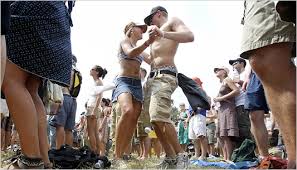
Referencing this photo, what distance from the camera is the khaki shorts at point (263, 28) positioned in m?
2.23

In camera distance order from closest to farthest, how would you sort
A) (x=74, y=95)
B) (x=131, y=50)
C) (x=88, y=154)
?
(x=88, y=154)
(x=131, y=50)
(x=74, y=95)

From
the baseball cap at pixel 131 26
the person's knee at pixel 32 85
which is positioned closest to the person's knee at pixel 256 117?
the baseball cap at pixel 131 26

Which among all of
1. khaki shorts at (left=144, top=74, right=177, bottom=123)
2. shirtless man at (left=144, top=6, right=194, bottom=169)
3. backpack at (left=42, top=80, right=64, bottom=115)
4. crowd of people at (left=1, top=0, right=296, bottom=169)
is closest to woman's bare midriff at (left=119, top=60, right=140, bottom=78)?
crowd of people at (left=1, top=0, right=296, bottom=169)

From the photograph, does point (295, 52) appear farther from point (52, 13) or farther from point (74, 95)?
point (74, 95)

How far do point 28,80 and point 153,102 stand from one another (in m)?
1.59

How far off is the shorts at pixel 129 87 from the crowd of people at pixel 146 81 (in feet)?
0.04

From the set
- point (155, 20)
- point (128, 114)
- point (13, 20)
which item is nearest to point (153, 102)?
point (128, 114)

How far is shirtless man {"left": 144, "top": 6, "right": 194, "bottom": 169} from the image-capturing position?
414 cm

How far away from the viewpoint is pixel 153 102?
4.22 metres

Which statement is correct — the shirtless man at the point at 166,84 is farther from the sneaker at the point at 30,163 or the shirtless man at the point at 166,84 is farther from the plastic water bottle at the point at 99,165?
the sneaker at the point at 30,163

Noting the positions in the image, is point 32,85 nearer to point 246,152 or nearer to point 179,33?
point 179,33

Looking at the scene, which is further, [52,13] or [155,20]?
[155,20]

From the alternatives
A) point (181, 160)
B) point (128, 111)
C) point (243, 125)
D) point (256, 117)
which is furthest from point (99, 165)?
point (243, 125)

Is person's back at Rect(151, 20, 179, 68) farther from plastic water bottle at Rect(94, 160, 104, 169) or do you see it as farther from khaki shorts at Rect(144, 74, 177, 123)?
plastic water bottle at Rect(94, 160, 104, 169)
